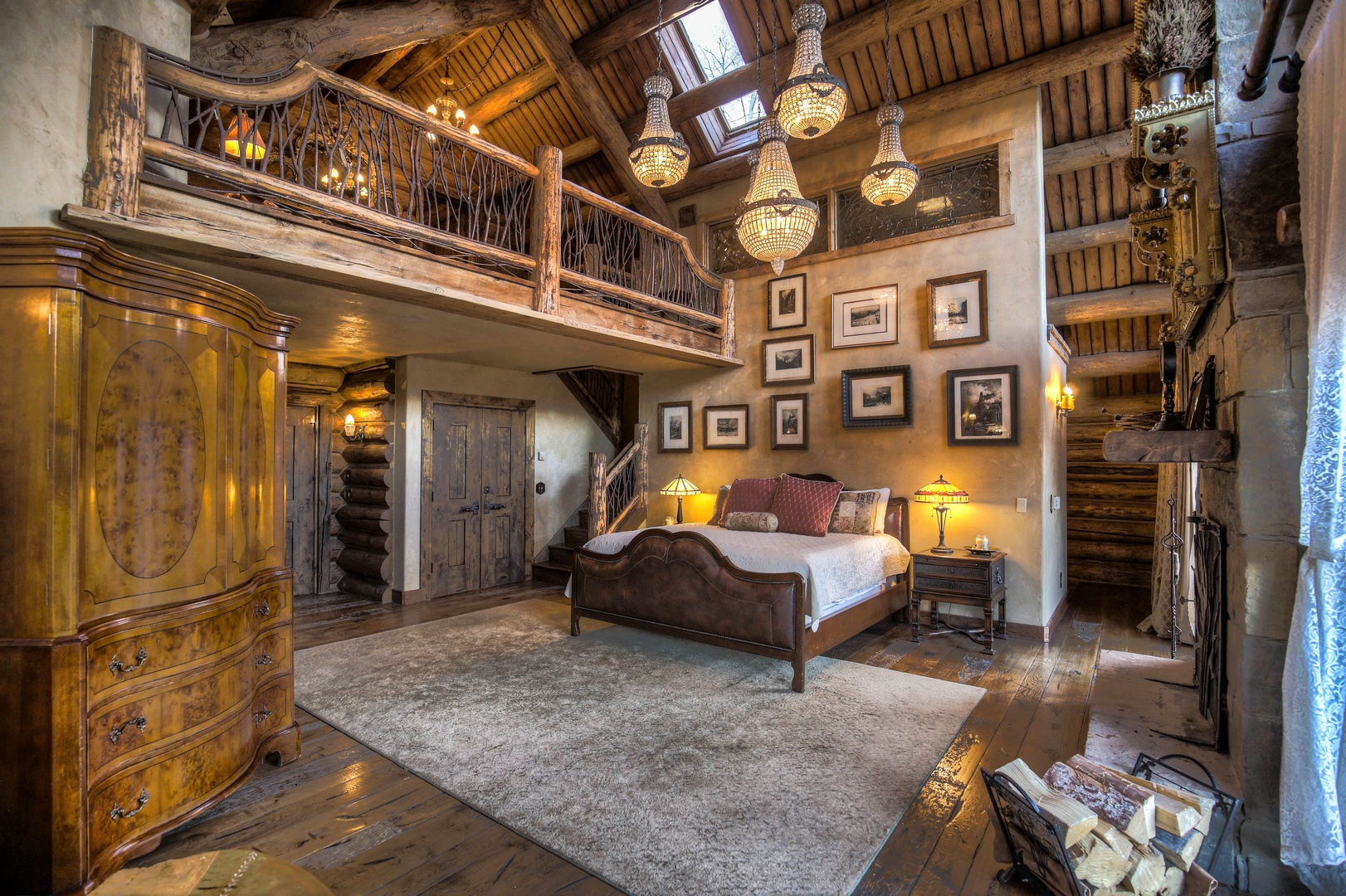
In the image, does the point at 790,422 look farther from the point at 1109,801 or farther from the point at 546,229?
the point at 1109,801

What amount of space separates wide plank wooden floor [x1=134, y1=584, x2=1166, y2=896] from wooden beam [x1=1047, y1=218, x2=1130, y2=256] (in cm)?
502

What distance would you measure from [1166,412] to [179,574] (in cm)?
403

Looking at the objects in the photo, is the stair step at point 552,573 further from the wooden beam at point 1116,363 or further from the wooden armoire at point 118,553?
the wooden beam at point 1116,363

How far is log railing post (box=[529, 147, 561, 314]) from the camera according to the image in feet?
14.2

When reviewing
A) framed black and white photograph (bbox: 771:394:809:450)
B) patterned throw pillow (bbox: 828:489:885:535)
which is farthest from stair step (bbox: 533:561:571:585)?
patterned throw pillow (bbox: 828:489:885:535)

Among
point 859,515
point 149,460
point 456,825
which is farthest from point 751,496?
point 149,460

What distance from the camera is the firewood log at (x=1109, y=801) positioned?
1.76 m

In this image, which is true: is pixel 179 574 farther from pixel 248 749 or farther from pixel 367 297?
pixel 367 297

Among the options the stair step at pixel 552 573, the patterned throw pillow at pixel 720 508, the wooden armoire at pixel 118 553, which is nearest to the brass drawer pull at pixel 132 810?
the wooden armoire at pixel 118 553

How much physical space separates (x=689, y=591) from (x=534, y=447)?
3959 millimetres

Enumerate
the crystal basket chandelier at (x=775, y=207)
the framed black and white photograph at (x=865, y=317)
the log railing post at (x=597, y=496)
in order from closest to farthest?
1. the crystal basket chandelier at (x=775, y=207)
2. the framed black and white photograph at (x=865, y=317)
3. the log railing post at (x=597, y=496)

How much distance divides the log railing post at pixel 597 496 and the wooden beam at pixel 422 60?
4.44m

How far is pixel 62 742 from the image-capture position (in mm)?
1873

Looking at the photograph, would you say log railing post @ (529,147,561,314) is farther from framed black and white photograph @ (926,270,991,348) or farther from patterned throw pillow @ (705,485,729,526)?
framed black and white photograph @ (926,270,991,348)
